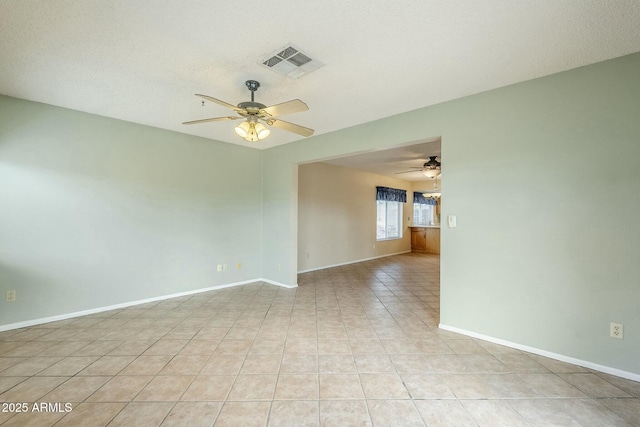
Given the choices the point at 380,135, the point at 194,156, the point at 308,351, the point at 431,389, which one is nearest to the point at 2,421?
the point at 308,351

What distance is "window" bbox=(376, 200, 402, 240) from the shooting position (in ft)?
27.9

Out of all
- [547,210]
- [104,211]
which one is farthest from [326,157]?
[104,211]

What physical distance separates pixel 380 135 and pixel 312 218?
305 centimetres

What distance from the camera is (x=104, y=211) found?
3.52 metres

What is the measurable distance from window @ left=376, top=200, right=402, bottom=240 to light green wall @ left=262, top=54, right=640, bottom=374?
5.36 metres

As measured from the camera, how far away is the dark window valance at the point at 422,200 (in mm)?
9695

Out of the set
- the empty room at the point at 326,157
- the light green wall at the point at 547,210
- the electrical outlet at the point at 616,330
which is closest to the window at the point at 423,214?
the empty room at the point at 326,157

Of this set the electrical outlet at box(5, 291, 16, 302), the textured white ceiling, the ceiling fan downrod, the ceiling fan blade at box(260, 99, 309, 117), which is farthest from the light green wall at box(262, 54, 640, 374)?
the electrical outlet at box(5, 291, 16, 302)

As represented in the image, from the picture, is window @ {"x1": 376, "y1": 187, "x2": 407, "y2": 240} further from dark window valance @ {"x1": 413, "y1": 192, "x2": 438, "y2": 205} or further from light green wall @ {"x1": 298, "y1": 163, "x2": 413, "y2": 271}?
dark window valance @ {"x1": 413, "y1": 192, "x2": 438, "y2": 205}

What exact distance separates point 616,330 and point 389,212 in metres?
6.91

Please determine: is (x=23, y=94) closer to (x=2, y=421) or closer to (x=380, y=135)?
(x=2, y=421)

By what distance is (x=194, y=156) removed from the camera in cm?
436

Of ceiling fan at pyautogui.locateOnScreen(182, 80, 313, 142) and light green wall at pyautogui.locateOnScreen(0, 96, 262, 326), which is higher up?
ceiling fan at pyautogui.locateOnScreen(182, 80, 313, 142)

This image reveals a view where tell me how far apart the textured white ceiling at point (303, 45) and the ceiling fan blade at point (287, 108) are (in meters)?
0.39
